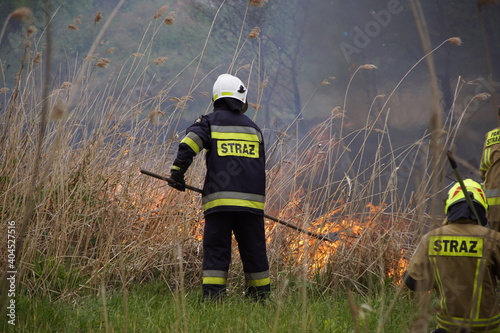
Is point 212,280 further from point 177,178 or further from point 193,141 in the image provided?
point 193,141

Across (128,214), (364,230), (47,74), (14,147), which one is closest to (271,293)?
(364,230)

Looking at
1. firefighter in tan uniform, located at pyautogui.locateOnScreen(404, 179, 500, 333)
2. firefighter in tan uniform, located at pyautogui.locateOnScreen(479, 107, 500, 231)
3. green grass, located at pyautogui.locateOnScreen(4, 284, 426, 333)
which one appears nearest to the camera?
firefighter in tan uniform, located at pyautogui.locateOnScreen(404, 179, 500, 333)

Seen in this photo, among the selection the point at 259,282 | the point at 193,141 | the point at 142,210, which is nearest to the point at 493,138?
the point at 259,282

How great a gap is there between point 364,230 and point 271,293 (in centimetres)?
83

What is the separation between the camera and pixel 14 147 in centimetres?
379

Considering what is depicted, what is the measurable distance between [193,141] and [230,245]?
2.33ft

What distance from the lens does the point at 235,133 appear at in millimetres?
3666

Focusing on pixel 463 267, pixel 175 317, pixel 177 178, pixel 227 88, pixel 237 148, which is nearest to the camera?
pixel 463 267

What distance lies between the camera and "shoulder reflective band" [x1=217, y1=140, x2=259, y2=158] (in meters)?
3.60

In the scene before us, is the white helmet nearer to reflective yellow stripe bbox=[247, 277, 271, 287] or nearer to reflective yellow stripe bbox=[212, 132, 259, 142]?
reflective yellow stripe bbox=[212, 132, 259, 142]

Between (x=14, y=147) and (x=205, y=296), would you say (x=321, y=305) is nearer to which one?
(x=205, y=296)

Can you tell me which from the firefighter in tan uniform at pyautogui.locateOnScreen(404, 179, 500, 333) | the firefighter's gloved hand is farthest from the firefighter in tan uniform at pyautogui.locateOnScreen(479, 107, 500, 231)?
the firefighter's gloved hand

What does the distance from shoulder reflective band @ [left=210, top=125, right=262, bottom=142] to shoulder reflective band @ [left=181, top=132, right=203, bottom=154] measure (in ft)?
0.37

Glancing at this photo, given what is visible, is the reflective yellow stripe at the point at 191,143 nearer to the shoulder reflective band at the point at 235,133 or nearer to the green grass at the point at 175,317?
the shoulder reflective band at the point at 235,133
